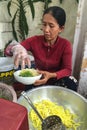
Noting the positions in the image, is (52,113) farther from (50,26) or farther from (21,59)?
(50,26)

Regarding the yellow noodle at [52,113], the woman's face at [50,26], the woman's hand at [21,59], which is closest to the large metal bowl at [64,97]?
the yellow noodle at [52,113]

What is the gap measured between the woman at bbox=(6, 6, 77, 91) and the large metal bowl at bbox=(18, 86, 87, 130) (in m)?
0.07

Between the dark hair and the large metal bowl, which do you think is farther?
the dark hair

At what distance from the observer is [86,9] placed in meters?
1.39

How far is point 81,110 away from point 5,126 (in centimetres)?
62

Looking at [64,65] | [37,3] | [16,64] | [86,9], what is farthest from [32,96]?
[37,3]

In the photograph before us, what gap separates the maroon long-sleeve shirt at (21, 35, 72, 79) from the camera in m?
1.21

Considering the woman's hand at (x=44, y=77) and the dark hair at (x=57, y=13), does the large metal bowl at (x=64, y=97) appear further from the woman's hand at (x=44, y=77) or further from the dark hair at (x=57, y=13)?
the dark hair at (x=57, y=13)

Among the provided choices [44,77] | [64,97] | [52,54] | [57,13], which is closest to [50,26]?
[57,13]

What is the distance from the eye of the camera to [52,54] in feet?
4.08

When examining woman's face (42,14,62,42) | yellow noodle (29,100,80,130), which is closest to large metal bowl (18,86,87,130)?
yellow noodle (29,100,80,130)

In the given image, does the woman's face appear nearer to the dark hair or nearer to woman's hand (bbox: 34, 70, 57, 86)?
the dark hair

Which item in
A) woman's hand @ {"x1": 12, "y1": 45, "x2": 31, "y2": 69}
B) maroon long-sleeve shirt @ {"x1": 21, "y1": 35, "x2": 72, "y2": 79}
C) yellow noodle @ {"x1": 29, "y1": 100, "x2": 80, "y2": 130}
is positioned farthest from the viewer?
maroon long-sleeve shirt @ {"x1": 21, "y1": 35, "x2": 72, "y2": 79}

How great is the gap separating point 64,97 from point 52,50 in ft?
1.12
